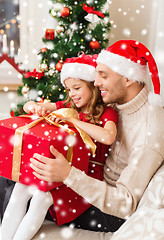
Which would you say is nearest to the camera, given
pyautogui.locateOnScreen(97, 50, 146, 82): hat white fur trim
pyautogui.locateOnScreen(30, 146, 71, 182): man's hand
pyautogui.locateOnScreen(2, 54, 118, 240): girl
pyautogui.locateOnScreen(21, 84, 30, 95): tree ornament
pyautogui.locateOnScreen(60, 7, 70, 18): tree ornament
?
pyautogui.locateOnScreen(30, 146, 71, 182): man's hand

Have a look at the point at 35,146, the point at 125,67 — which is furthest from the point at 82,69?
the point at 35,146

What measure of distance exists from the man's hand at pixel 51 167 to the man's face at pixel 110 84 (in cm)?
41

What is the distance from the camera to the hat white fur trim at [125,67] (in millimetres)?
1274

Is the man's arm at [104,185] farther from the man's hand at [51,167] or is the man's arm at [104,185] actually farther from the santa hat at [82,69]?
the santa hat at [82,69]

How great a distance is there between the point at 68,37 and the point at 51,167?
130 centimetres

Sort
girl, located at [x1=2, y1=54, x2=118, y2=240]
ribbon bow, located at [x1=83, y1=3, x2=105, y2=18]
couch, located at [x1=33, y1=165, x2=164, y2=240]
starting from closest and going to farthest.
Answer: couch, located at [x1=33, y1=165, x2=164, y2=240], girl, located at [x1=2, y1=54, x2=118, y2=240], ribbon bow, located at [x1=83, y1=3, x2=105, y2=18]

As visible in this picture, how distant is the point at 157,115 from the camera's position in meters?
1.26

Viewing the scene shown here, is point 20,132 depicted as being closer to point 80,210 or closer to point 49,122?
point 49,122

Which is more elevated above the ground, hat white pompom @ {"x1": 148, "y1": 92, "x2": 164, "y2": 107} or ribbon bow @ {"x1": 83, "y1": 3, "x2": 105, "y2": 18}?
ribbon bow @ {"x1": 83, "y1": 3, "x2": 105, "y2": 18}

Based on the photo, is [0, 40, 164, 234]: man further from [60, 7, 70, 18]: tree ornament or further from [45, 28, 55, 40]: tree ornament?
[45, 28, 55, 40]: tree ornament

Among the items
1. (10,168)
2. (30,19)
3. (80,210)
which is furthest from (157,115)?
(30,19)

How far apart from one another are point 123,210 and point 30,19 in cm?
247

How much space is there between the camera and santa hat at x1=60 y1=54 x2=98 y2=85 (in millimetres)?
1444

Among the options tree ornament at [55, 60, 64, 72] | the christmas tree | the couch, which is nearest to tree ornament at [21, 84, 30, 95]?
the christmas tree
